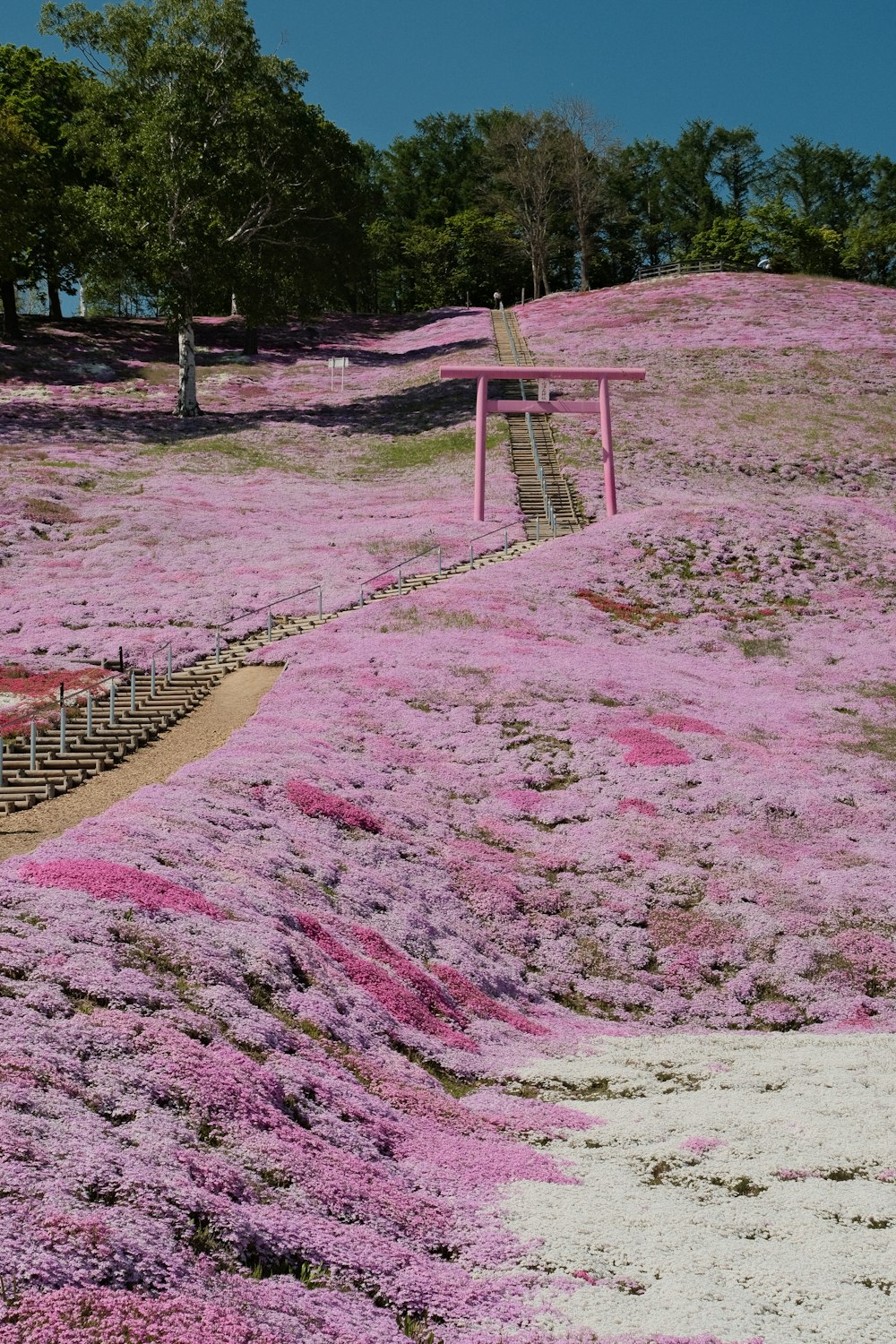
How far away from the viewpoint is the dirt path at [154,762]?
727 inches

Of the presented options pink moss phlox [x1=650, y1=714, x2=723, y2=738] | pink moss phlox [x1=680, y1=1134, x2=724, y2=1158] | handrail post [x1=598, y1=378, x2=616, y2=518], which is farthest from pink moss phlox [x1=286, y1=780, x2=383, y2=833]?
handrail post [x1=598, y1=378, x2=616, y2=518]

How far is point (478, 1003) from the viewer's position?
52.5 ft

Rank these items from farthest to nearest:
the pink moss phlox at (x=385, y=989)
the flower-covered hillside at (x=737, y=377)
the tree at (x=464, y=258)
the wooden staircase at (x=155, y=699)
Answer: the tree at (x=464, y=258), the flower-covered hillside at (x=737, y=377), the wooden staircase at (x=155, y=699), the pink moss phlox at (x=385, y=989)

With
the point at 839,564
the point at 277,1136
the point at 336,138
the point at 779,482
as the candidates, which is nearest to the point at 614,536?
the point at 839,564

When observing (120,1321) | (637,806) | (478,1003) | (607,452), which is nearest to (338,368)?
(607,452)

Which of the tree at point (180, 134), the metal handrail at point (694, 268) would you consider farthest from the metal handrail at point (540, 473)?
the metal handrail at point (694, 268)

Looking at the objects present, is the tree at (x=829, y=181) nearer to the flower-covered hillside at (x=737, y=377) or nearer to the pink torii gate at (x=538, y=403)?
the flower-covered hillside at (x=737, y=377)

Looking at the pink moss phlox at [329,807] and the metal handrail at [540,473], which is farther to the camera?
the metal handrail at [540,473]

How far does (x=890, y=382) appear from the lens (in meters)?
68.7

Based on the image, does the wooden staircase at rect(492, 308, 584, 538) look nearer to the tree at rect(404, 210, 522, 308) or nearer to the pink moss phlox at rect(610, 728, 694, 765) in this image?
the pink moss phlox at rect(610, 728, 694, 765)

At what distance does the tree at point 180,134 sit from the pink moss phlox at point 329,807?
47900 mm

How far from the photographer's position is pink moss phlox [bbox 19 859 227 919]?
43.3 feet

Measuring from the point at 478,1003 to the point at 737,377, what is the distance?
60624mm

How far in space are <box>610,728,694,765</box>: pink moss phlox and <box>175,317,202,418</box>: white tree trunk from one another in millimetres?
45950
